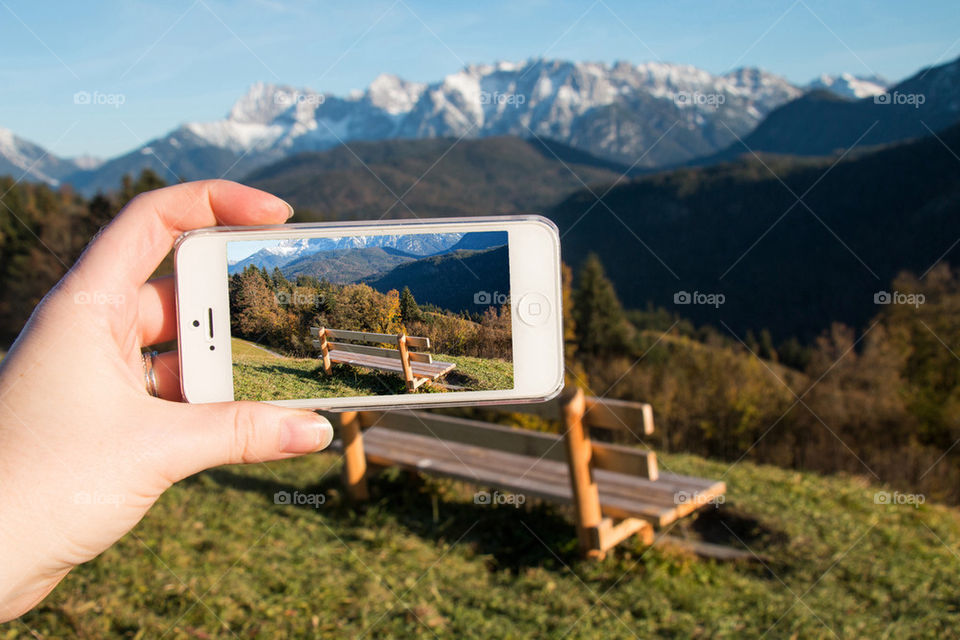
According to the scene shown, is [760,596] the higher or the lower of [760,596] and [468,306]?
the lower

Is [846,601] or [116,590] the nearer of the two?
[116,590]

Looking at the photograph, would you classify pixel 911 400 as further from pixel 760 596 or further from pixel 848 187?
pixel 848 187

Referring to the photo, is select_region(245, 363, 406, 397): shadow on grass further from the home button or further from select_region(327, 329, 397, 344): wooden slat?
the home button

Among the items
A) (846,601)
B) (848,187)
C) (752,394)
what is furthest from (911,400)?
(848,187)

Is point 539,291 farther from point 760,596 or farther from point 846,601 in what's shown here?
point 846,601

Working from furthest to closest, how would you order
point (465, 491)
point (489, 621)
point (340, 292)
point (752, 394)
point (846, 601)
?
point (752, 394) → point (465, 491) → point (846, 601) → point (489, 621) → point (340, 292)

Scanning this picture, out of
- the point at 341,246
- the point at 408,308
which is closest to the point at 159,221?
the point at 341,246

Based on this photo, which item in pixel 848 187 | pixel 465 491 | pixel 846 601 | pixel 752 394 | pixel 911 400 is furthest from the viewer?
pixel 848 187

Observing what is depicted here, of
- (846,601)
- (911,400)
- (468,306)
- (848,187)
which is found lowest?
(911,400)
